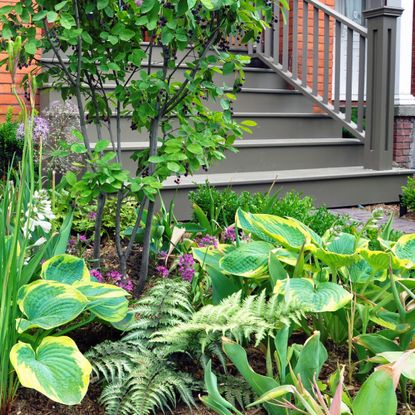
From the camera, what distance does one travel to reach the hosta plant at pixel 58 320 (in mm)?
1508

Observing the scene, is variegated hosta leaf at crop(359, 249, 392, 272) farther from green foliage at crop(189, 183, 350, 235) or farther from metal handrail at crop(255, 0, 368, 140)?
metal handrail at crop(255, 0, 368, 140)

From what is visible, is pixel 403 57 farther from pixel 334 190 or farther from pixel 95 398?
pixel 95 398

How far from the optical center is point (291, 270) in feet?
7.20

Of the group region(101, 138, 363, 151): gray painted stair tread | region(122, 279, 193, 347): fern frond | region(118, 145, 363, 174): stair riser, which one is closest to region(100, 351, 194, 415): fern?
region(122, 279, 193, 347): fern frond

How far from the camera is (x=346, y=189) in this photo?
521cm

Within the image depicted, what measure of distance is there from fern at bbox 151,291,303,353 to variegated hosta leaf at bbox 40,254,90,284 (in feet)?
1.10

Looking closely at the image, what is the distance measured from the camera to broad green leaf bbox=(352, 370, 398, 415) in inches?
52.2

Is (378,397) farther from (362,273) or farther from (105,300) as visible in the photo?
(105,300)

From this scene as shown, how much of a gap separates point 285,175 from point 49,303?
3566 mm

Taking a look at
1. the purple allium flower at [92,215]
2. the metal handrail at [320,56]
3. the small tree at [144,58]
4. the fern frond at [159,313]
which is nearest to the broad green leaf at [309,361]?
the fern frond at [159,313]

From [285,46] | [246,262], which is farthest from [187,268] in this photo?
[285,46]

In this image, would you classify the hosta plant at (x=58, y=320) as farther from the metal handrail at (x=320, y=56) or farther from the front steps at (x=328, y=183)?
the metal handrail at (x=320, y=56)

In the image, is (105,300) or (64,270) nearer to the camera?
(105,300)

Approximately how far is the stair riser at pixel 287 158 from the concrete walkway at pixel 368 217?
2.23 feet
